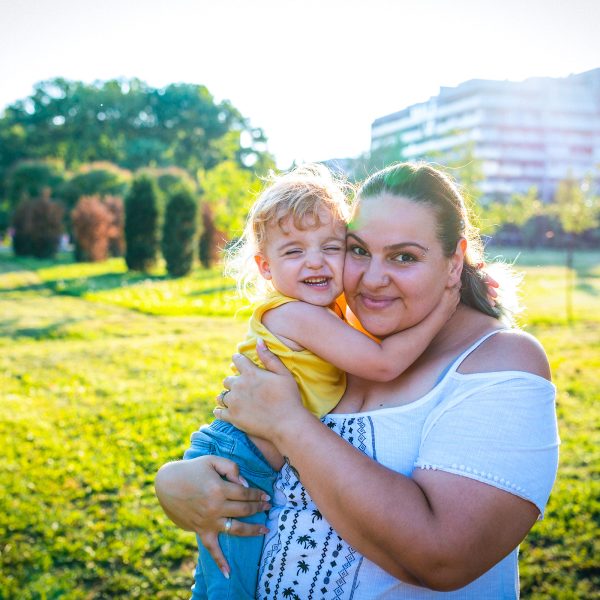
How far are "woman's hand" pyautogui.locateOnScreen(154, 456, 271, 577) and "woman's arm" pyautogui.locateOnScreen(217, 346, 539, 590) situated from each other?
368 millimetres

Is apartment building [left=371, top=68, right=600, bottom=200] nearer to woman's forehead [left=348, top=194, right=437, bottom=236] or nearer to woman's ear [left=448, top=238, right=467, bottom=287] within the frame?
woman's ear [left=448, top=238, right=467, bottom=287]

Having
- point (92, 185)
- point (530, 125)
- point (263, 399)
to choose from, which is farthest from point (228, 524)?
point (530, 125)

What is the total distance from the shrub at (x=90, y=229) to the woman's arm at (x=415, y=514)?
961 inches

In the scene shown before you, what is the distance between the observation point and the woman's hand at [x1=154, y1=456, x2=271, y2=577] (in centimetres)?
185

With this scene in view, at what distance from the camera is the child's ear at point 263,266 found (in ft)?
8.05

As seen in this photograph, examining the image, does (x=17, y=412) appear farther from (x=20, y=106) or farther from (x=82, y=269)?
(x=20, y=106)

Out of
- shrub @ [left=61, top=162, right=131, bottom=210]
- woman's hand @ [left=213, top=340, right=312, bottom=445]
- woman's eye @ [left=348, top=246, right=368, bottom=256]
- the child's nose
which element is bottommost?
woman's hand @ [left=213, top=340, right=312, bottom=445]

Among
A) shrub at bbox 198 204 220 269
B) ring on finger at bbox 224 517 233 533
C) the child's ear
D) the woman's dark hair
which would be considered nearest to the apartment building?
shrub at bbox 198 204 220 269

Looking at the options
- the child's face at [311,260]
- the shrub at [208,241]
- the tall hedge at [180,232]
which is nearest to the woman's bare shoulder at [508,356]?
the child's face at [311,260]

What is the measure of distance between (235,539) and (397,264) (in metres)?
1.06

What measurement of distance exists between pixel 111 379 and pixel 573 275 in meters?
21.1

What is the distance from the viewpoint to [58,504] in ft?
14.9

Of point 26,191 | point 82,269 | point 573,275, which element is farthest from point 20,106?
point 573,275

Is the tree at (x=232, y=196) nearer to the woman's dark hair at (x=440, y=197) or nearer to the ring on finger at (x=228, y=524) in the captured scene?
the woman's dark hair at (x=440, y=197)
